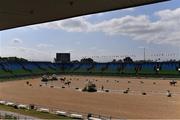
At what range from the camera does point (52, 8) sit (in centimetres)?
978

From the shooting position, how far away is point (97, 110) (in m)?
34.6

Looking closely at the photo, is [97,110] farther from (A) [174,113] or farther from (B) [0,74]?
(B) [0,74]

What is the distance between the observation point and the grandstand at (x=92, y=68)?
113938mm

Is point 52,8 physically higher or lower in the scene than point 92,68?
lower

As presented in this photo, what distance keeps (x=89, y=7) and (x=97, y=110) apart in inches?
1041

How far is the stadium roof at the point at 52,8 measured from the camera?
856 cm

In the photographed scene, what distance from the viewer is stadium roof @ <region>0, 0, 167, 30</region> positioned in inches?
337

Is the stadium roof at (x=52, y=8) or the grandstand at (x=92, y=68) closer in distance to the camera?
the stadium roof at (x=52, y=8)

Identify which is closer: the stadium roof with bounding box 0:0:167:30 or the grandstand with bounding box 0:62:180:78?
the stadium roof with bounding box 0:0:167:30

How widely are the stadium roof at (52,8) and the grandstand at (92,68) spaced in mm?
96220

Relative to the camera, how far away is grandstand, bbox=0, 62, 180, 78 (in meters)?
114

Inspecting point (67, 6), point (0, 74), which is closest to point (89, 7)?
point (67, 6)

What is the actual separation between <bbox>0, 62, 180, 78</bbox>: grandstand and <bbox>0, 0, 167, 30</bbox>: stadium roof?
9622 centimetres

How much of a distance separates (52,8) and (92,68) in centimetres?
12961
